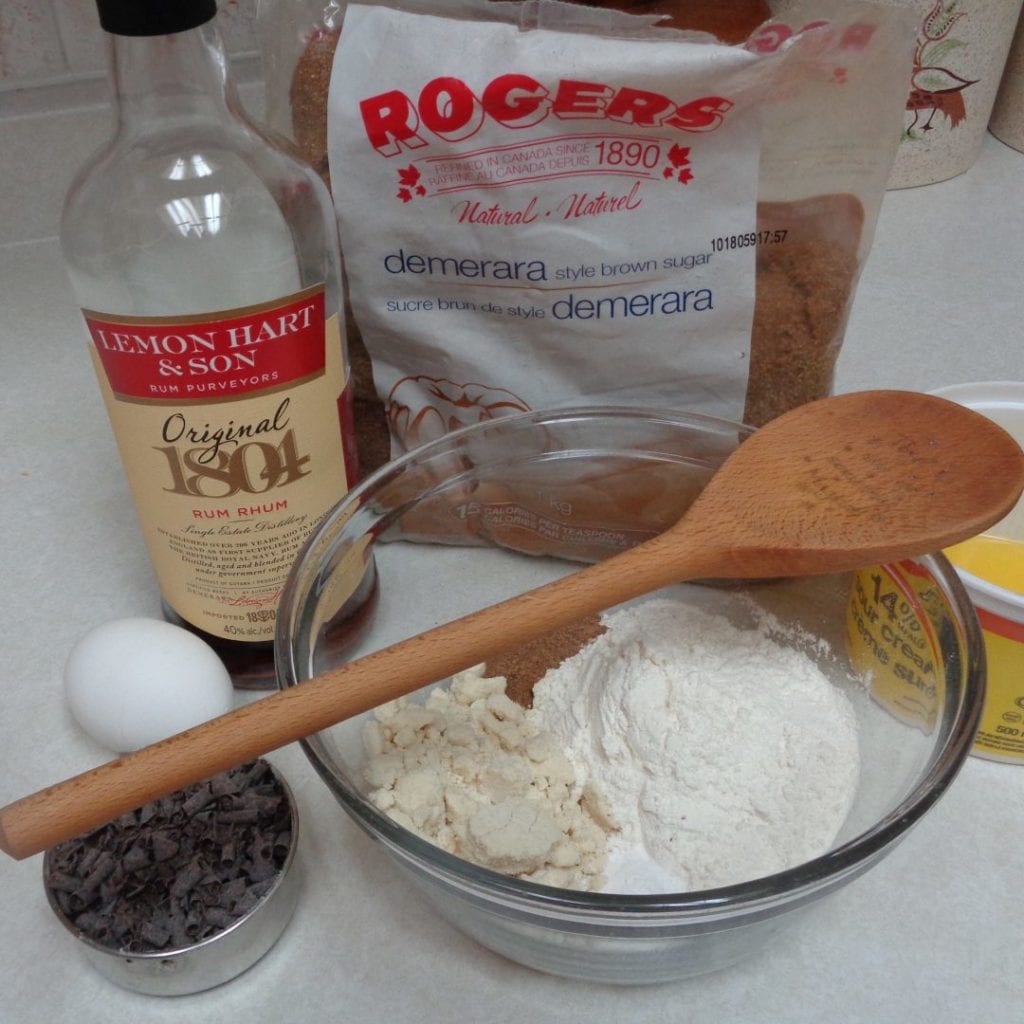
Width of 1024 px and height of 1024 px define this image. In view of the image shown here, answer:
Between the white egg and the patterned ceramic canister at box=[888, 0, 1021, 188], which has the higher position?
the patterned ceramic canister at box=[888, 0, 1021, 188]

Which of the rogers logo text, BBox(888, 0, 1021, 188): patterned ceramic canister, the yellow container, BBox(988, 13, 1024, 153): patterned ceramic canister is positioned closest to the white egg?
the rogers logo text

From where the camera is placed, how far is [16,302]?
1089 mm

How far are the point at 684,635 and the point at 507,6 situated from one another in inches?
16.5

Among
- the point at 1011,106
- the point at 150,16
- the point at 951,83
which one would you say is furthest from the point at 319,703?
the point at 1011,106

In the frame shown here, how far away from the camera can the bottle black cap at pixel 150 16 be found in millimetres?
503

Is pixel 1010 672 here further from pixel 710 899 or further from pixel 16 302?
pixel 16 302

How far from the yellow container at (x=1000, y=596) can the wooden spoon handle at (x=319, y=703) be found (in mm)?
186

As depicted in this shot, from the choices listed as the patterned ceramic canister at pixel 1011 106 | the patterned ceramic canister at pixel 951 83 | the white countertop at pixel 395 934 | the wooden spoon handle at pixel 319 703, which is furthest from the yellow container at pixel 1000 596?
the patterned ceramic canister at pixel 1011 106

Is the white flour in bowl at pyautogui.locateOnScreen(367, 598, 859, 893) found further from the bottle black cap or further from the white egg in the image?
the bottle black cap

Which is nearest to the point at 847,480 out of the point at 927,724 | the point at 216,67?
the point at 927,724

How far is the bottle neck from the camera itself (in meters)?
0.57

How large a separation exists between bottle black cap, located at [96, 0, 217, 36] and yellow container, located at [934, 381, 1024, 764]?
1.73ft

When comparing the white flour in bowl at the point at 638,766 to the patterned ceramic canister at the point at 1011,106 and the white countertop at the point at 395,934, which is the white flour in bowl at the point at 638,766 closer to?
the white countertop at the point at 395,934

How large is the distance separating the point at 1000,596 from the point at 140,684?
1.71ft
